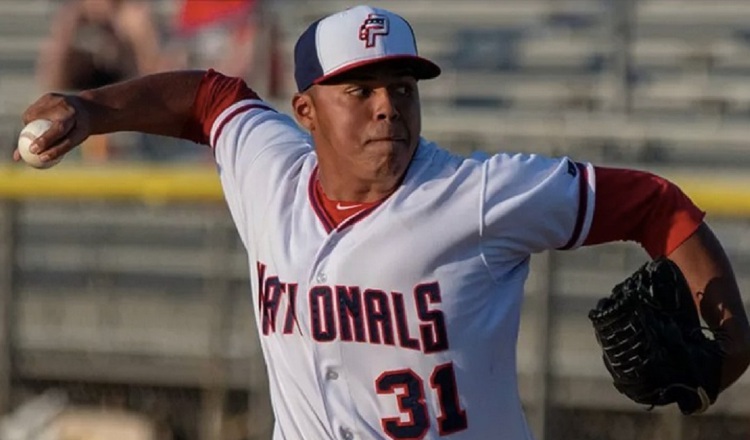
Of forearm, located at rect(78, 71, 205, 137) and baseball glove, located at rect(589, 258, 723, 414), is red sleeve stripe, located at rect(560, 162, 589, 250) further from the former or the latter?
forearm, located at rect(78, 71, 205, 137)

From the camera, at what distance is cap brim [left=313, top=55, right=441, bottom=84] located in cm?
321

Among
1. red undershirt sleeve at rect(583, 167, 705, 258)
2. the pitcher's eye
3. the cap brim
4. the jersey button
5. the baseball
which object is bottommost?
the jersey button

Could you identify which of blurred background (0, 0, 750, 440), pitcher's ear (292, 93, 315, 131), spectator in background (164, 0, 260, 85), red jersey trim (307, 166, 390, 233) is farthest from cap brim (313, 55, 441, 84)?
spectator in background (164, 0, 260, 85)

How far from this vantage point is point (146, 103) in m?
3.69

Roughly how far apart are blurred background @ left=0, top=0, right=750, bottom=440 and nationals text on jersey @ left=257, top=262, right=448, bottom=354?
98.2 inches

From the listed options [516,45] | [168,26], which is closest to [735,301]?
[516,45]

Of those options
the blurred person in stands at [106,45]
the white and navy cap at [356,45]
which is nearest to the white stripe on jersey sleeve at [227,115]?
the white and navy cap at [356,45]

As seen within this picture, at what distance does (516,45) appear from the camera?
27.7 feet

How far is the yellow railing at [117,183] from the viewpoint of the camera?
6168 millimetres

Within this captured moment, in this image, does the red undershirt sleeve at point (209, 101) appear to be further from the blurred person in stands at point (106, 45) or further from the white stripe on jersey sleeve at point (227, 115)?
the blurred person in stands at point (106, 45)

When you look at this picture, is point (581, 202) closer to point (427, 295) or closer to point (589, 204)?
point (589, 204)

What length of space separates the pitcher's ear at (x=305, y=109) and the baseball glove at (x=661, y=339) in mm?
763

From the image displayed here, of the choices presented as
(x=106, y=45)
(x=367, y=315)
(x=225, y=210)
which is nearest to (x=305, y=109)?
(x=367, y=315)

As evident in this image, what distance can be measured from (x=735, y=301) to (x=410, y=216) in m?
0.66
